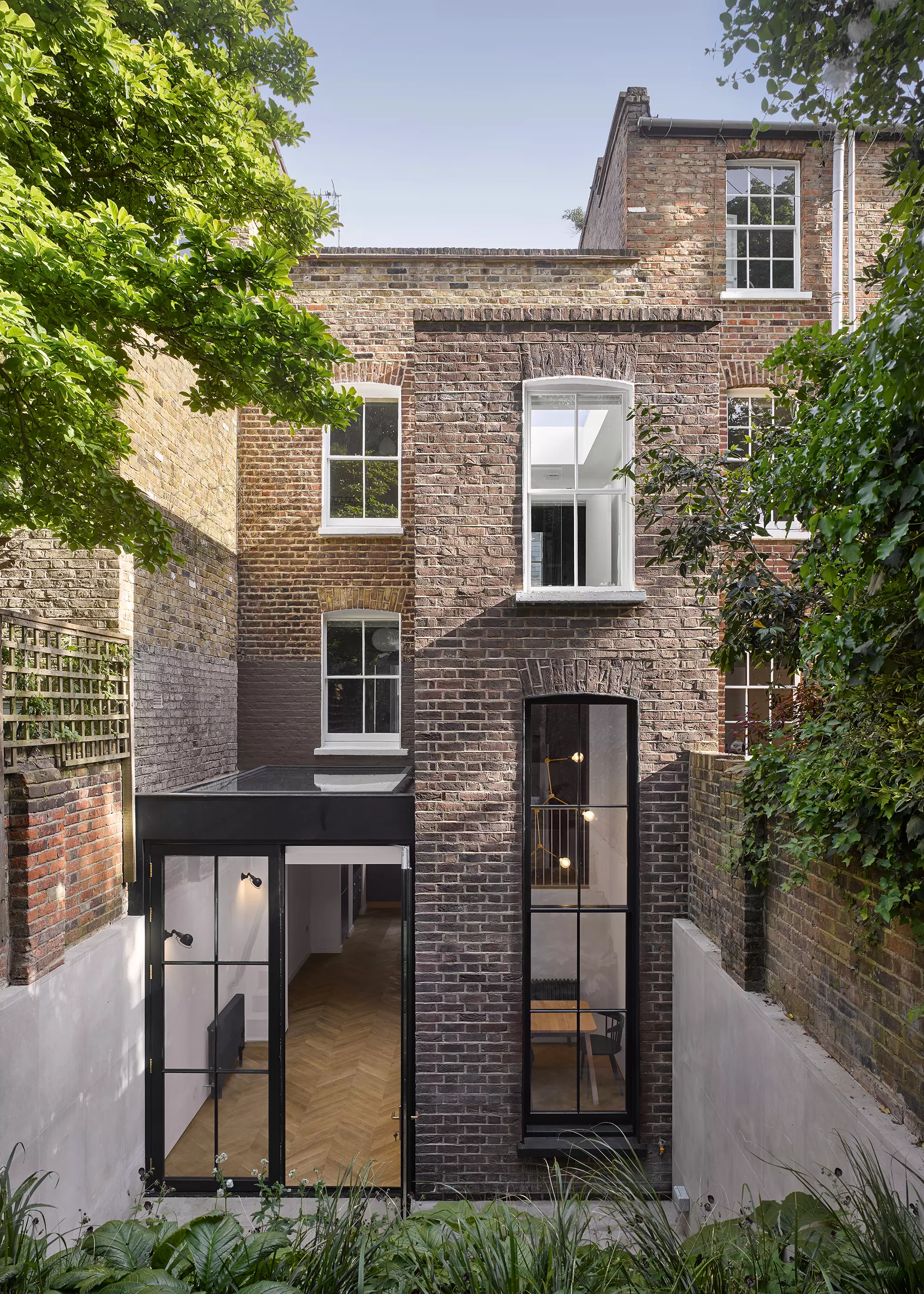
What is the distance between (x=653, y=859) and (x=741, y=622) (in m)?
2.14

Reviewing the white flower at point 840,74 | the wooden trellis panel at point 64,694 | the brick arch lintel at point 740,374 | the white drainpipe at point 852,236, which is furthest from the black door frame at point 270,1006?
the white drainpipe at point 852,236

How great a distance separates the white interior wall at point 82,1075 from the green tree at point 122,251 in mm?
2821

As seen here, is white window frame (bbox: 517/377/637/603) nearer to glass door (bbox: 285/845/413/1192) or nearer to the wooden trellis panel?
glass door (bbox: 285/845/413/1192)

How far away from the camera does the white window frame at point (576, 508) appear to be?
18.1 ft

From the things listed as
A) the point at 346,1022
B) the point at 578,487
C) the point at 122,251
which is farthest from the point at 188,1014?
the point at 122,251

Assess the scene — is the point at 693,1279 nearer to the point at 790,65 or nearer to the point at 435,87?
the point at 790,65

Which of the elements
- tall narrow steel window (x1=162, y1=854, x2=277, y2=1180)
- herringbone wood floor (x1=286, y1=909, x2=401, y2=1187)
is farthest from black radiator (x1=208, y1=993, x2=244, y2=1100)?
herringbone wood floor (x1=286, y1=909, x2=401, y2=1187)

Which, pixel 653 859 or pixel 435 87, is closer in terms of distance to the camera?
pixel 435 87

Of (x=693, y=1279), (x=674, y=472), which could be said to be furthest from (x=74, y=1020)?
(x=674, y=472)

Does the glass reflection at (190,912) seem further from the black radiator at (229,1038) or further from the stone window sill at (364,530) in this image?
the stone window sill at (364,530)

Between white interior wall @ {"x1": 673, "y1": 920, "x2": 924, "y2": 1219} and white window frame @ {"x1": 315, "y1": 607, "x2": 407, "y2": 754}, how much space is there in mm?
4448

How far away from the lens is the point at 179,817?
A: 5.80m

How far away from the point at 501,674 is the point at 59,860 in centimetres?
333

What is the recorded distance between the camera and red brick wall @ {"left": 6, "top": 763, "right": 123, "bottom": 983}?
14.3ft
